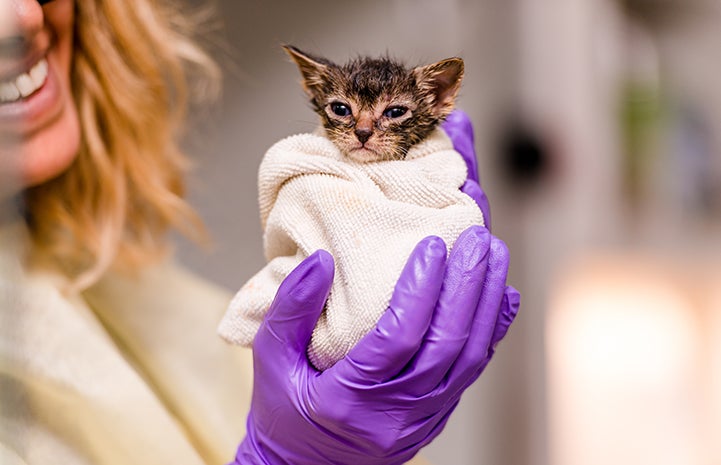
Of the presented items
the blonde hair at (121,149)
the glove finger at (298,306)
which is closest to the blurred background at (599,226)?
the blonde hair at (121,149)

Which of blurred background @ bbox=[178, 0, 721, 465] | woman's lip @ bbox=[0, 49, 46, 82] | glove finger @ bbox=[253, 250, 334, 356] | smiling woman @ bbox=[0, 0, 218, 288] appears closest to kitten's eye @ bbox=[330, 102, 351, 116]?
glove finger @ bbox=[253, 250, 334, 356]

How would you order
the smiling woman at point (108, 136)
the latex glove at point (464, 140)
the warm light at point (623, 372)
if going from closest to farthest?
the latex glove at point (464, 140), the smiling woman at point (108, 136), the warm light at point (623, 372)

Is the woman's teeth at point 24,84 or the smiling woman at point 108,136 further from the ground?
the woman's teeth at point 24,84

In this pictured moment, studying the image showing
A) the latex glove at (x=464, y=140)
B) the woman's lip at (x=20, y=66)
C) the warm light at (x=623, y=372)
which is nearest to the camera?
the woman's lip at (x=20, y=66)

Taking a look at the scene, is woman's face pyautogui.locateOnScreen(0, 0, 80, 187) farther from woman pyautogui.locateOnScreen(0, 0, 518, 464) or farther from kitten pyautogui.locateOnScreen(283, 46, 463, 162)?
kitten pyautogui.locateOnScreen(283, 46, 463, 162)

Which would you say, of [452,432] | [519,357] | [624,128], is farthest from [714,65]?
[452,432]

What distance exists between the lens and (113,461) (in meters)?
0.75

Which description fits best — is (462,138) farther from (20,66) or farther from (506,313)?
(20,66)

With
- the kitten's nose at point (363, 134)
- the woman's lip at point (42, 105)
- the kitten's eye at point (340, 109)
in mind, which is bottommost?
the woman's lip at point (42, 105)

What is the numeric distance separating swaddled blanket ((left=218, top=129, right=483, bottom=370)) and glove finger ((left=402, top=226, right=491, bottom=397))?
→ 0.01m

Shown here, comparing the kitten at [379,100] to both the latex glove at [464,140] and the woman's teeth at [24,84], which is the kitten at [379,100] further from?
→ the woman's teeth at [24,84]

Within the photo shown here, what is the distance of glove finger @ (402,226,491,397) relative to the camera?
22.7 inches

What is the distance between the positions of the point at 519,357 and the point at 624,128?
54 cm

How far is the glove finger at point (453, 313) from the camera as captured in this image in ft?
1.89
